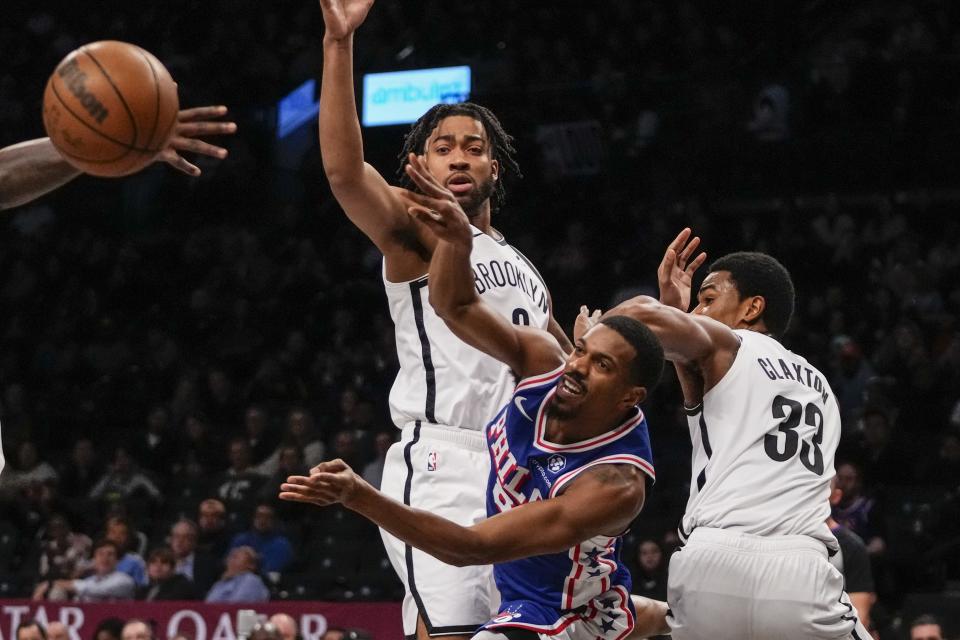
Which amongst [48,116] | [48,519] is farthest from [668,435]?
[48,116]

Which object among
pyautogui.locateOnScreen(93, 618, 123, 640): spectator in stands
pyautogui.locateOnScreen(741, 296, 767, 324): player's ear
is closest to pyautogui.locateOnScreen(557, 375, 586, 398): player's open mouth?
pyautogui.locateOnScreen(741, 296, 767, 324): player's ear

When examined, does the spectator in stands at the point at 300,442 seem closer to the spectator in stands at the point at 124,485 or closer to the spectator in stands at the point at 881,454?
the spectator in stands at the point at 124,485

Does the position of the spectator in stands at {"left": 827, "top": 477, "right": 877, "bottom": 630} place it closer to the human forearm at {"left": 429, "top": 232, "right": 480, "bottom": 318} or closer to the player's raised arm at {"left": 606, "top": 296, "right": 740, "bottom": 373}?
the player's raised arm at {"left": 606, "top": 296, "right": 740, "bottom": 373}

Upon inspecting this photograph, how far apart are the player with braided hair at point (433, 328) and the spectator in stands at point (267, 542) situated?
21.9ft

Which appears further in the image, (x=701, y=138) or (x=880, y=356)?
(x=701, y=138)

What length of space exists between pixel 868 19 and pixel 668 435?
5899 mm

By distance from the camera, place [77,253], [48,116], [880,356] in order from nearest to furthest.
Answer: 1. [48,116]
2. [880,356]
3. [77,253]

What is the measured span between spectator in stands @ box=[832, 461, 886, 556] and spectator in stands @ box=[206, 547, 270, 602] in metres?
4.20

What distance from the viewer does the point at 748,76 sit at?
14406 mm

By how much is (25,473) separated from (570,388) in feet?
35.0

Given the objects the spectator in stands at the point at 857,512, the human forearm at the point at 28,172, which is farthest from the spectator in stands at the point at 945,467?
the human forearm at the point at 28,172

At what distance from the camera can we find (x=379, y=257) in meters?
15.7

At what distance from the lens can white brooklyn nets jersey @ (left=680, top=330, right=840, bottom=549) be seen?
4812mm

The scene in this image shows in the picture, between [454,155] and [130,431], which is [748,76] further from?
[454,155]
